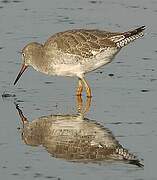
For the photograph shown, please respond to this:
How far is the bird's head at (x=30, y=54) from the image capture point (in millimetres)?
13750

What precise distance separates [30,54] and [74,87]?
0.83 metres

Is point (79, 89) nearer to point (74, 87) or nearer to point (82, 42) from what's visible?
point (74, 87)

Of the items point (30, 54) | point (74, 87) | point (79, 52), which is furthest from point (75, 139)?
point (30, 54)

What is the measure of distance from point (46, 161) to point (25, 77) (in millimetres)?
4222

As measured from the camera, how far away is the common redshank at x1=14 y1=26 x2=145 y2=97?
528 inches

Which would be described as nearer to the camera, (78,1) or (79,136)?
(79,136)

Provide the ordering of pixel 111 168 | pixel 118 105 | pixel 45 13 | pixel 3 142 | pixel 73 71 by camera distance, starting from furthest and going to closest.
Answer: pixel 45 13, pixel 73 71, pixel 118 105, pixel 3 142, pixel 111 168

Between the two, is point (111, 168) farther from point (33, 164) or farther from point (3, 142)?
point (3, 142)

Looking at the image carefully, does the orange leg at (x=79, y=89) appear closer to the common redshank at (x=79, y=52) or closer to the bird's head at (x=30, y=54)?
the common redshank at (x=79, y=52)

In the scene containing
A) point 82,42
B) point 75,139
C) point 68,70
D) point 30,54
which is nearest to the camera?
point 75,139

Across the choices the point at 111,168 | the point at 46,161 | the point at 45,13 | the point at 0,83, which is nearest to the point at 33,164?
the point at 46,161

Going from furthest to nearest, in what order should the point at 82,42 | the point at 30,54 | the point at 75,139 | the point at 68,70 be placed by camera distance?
the point at 30,54
the point at 82,42
the point at 68,70
the point at 75,139

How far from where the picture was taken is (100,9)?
18.3 metres

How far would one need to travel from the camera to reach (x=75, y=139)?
36.2 ft
